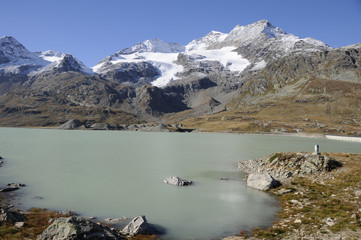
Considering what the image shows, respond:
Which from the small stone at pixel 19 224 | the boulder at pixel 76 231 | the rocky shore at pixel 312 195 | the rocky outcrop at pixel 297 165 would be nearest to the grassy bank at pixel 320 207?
the rocky shore at pixel 312 195

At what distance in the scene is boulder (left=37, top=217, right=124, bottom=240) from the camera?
628 inches

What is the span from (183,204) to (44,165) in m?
33.9

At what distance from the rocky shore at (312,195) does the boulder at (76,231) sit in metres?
8.48

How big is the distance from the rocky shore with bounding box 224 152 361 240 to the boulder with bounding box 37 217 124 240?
848cm

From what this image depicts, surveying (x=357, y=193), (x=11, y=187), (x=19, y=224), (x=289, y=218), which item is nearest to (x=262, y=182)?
(x=357, y=193)

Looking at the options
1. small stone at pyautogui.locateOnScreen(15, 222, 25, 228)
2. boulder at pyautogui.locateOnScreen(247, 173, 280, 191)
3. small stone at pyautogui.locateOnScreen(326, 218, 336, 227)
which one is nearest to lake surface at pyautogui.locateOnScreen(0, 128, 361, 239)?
boulder at pyautogui.locateOnScreen(247, 173, 280, 191)

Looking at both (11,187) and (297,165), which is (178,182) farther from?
(11,187)

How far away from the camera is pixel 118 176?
40.6 metres

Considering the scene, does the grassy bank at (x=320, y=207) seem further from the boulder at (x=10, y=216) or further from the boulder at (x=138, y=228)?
the boulder at (x=10, y=216)

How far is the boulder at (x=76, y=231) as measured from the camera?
628 inches

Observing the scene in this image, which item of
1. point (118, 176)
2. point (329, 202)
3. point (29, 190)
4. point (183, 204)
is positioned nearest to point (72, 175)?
point (118, 176)

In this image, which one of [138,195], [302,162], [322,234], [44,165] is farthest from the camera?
[44,165]

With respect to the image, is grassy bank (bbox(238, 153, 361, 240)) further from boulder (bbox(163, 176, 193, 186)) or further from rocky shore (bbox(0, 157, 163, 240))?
boulder (bbox(163, 176, 193, 186))

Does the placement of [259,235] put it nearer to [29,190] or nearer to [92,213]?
[92,213]
